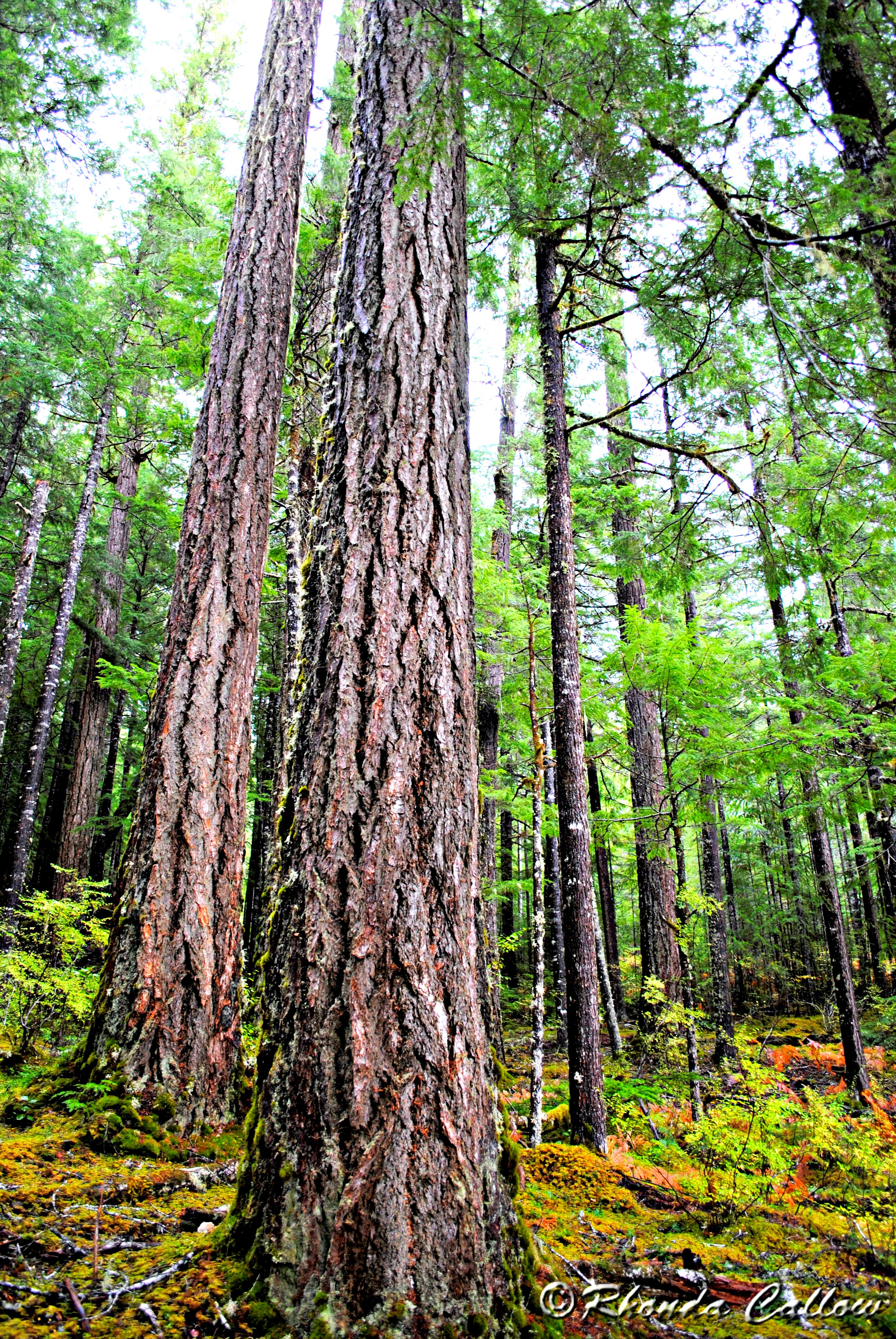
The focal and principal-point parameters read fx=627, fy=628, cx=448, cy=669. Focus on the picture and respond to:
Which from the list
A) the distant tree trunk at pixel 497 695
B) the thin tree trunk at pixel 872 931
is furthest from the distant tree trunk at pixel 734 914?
the distant tree trunk at pixel 497 695

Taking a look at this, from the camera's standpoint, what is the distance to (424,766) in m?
2.01

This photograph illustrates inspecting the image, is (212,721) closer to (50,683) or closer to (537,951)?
(537,951)

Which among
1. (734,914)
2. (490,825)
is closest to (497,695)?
(490,825)

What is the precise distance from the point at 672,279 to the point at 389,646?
17.2ft

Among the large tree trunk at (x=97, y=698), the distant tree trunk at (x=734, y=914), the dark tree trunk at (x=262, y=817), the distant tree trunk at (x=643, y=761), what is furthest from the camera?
the distant tree trunk at (x=734, y=914)

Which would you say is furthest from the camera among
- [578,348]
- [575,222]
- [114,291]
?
[114,291]

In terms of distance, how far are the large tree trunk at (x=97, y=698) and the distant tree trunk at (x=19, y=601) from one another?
4.42 feet

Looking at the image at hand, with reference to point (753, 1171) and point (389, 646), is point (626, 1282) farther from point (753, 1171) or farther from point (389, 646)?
point (753, 1171)

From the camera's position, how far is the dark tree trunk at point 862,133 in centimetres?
408

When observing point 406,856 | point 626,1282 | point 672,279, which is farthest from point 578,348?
point 626,1282

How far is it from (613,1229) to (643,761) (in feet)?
27.4

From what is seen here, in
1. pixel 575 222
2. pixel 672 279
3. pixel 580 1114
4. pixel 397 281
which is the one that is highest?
pixel 575 222

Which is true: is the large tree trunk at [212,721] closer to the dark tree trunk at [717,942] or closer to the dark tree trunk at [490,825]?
the dark tree trunk at [490,825]

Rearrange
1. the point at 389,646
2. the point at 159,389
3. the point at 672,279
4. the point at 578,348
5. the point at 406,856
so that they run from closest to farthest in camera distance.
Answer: the point at 406,856 → the point at 389,646 → the point at 672,279 → the point at 578,348 → the point at 159,389
